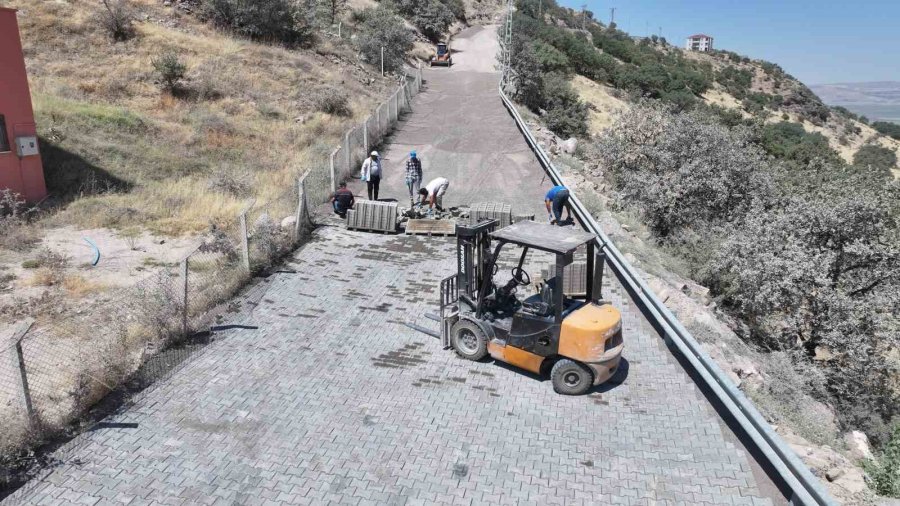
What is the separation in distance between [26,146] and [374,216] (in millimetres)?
10812

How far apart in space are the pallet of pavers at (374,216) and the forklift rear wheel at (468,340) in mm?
6718

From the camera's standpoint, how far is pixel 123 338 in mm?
8844

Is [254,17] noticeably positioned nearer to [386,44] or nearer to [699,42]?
[386,44]

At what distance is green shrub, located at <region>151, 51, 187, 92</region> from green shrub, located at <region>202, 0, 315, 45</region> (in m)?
9.54

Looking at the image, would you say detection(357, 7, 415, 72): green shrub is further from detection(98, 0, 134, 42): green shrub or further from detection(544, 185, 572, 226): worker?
detection(544, 185, 572, 226): worker

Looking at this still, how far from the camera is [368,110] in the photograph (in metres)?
30.0

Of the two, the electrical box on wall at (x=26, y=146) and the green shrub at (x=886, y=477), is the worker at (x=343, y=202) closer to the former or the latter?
the electrical box on wall at (x=26, y=146)

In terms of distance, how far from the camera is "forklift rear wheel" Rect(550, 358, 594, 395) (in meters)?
7.88

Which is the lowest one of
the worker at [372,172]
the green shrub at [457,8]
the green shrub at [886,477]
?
the green shrub at [886,477]

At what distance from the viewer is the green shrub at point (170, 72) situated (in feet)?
88.7

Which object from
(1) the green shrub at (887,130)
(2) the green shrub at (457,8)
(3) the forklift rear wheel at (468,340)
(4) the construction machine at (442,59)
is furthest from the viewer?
(1) the green shrub at (887,130)

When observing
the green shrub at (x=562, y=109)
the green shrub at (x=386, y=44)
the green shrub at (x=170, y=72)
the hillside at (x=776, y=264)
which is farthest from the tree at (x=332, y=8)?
the hillside at (x=776, y=264)

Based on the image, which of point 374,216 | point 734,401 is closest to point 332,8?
point 374,216

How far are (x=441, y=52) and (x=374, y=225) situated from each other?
116ft
